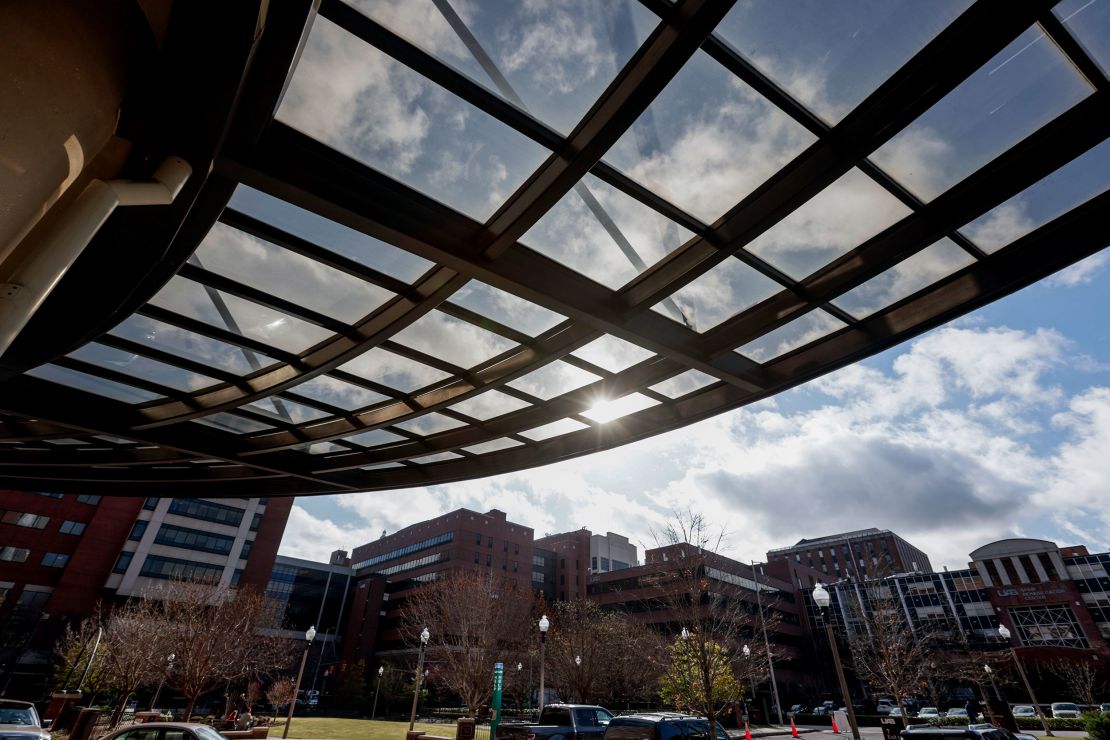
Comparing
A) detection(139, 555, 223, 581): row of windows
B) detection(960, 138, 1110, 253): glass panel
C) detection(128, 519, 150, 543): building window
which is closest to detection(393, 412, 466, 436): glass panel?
detection(960, 138, 1110, 253): glass panel

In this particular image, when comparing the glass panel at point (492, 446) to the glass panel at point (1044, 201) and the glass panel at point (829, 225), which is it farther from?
the glass panel at point (1044, 201)

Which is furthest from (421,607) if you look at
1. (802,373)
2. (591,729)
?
(802,373)

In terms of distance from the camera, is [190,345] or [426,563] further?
[426,563]

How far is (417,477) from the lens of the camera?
16.9 m

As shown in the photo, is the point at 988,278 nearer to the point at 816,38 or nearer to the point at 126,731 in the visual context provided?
the point at 816,38

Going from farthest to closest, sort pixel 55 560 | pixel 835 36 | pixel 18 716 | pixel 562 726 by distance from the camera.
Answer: pixel 55 560, pixel 562 726, pixel 18 716, pixel 835 36

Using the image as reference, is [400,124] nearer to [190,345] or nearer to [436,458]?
[190,345]

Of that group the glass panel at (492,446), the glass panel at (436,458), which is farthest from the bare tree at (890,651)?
the glass panel at (436,458)

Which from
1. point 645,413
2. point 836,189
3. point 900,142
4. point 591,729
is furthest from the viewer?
point 591,729

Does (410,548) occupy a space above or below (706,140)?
above

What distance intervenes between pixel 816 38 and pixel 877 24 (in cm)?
54

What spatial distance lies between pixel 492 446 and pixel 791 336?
27.8ft

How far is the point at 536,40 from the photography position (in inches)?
210

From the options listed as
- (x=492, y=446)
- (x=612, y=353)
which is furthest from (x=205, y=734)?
(x=612, y=353)
